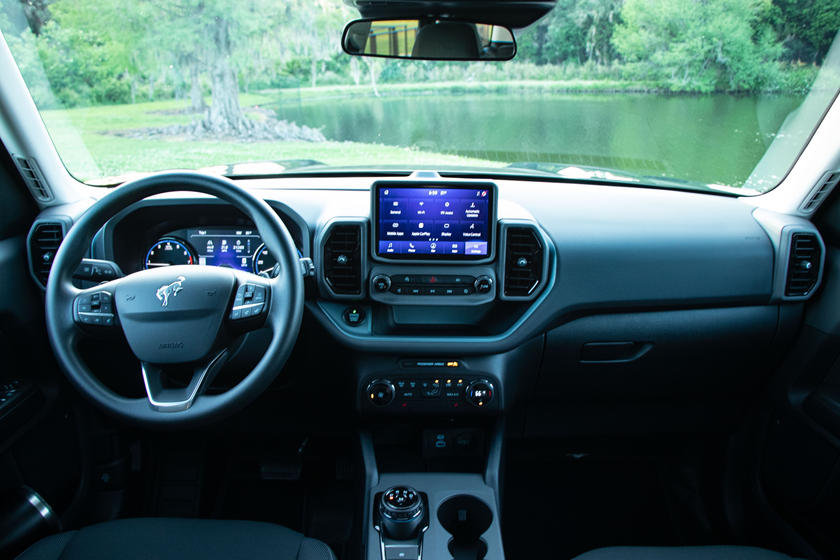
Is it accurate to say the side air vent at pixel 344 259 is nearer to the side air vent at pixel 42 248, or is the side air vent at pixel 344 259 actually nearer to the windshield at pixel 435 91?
the windshield at pixel 435 91

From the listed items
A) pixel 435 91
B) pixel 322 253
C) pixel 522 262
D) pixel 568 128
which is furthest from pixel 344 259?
pixel 568 128

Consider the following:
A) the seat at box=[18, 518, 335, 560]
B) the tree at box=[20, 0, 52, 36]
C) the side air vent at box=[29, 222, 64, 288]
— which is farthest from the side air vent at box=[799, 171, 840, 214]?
the tree at box=[20, 0, 52, 36]

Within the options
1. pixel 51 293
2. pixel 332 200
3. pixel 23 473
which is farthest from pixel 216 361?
pixel 23 473

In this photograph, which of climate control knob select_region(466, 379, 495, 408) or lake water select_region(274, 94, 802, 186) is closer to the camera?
climate control knob select_region(466, 379, 495, 408)

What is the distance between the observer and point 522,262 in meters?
2.31

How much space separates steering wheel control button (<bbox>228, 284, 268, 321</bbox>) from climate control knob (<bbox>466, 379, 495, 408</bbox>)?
3.11 ft

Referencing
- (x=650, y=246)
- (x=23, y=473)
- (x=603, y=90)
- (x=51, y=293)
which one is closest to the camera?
(x=51, y=293)

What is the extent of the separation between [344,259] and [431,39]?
34.1 inches

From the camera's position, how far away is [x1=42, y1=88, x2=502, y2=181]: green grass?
2.67 metres

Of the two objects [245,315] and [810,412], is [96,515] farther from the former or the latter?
[810,412]

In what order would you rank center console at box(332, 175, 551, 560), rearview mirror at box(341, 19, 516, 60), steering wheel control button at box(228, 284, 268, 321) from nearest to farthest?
steering wheel control button at box(228, 284, 268, 321), rearview mirror at box(341, 19, 516, 60), center console at box(332, 175, 551, 560)

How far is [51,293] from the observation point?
5.58 ft

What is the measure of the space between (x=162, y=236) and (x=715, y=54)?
8.02ft

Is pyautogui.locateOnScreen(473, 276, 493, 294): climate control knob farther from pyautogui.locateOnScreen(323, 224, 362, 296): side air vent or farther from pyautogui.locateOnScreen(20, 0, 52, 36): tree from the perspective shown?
pyautogui.locateOnScreen(20, 0, 52, 36): tree
